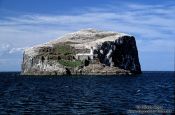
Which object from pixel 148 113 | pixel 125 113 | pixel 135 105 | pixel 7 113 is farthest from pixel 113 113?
pixel 7 113

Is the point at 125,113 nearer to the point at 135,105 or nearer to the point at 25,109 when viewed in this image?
the point at 135,105

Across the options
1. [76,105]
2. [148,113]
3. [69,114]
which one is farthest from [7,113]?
[148,113]

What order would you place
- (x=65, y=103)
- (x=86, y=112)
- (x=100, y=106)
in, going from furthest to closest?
(x=65, y=103) < (x=100, y=106) < (x=86, y=112)

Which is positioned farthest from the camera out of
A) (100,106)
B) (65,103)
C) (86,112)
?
(65,103)

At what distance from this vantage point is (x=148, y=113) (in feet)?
168

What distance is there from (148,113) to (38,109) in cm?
1595

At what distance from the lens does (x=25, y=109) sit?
5781 centimetres

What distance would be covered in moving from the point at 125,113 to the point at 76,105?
1202 cm

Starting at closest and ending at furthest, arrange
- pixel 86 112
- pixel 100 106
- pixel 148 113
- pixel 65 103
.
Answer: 1. pixel 148 113
2. pixel 86 112
3. pixel 100 106
4. pixel 65 103

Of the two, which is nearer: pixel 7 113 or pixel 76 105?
pixel 7 113

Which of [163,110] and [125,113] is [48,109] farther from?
[163,110]

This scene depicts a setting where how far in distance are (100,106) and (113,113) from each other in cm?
783

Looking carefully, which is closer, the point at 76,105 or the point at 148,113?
the point at 148,113

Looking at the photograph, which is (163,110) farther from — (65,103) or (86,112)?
(65,103)
